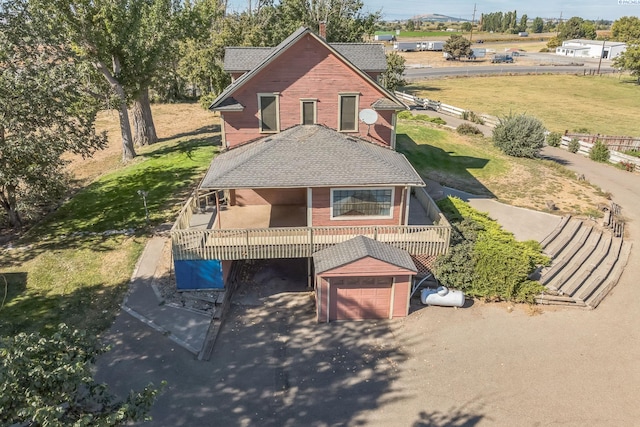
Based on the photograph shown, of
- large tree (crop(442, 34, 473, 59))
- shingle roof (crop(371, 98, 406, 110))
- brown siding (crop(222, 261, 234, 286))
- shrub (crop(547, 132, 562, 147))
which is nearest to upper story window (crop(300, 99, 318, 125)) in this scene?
shingle roof (crop(371, 98, 406, 110))

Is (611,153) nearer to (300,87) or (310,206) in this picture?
(300,87)

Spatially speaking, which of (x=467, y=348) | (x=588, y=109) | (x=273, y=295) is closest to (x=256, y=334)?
(x=273, y=295)

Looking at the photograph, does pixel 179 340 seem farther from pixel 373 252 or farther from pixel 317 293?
pixel 373 252

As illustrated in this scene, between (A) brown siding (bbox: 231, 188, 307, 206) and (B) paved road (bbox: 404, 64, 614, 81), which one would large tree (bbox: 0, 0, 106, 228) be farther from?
(B) paved road (bbox: 404, 64, 614, 81)

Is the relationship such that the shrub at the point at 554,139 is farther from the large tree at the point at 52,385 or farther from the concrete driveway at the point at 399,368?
the large tree at the point at 52,385

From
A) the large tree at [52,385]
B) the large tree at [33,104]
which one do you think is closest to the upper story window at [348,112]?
the large tree at [33,104]

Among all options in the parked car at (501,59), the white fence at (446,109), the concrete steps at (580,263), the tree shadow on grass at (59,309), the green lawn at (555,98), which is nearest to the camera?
the tree shadow on grass at (59,309)
